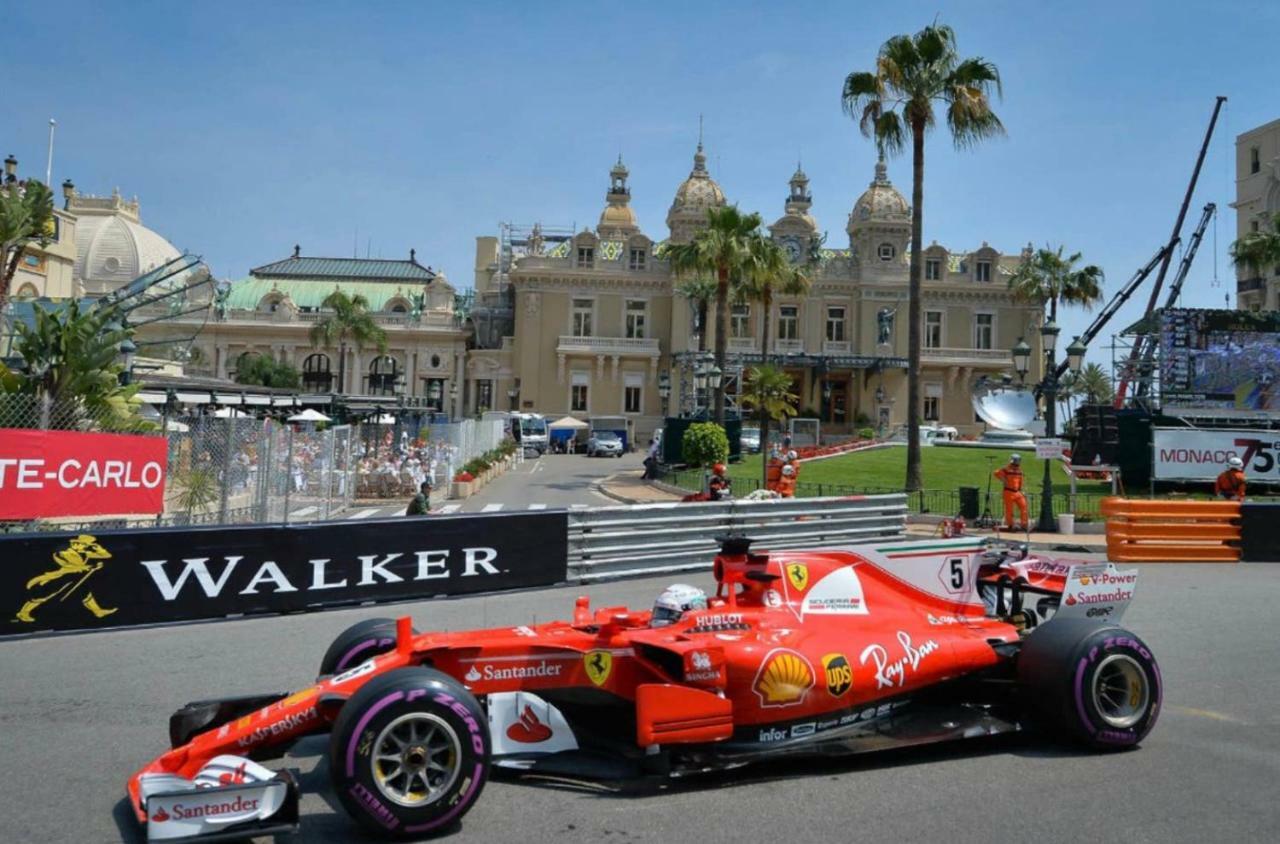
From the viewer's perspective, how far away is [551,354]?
68.6m

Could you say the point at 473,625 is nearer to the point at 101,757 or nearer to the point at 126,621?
the point at 126,621

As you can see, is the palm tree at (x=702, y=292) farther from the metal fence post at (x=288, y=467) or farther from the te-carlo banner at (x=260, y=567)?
the te-carlo banner at (x=260, y=567)

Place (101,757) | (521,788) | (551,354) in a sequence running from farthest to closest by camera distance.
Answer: (551,354)
(101,757)
(521,788)

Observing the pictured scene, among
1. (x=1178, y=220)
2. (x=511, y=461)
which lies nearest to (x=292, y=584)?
(x=511, y=461)

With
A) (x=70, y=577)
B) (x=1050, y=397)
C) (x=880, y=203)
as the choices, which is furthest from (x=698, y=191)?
(x=70, y=577)

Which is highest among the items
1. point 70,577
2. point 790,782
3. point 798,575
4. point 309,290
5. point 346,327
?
point 309,290

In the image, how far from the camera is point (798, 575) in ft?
21.2

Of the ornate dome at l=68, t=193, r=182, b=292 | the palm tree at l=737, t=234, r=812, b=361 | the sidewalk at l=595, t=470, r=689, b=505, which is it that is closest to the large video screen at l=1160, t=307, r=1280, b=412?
the palm tree at l=737, t=234, r=812, b=361

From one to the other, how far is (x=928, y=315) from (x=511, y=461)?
1419 inches

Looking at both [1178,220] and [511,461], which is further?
[1178,220]

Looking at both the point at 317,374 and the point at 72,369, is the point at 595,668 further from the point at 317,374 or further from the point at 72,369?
the point at 317,374

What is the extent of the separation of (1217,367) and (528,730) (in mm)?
34764

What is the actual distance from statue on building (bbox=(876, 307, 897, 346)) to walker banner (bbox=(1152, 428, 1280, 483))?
139 feet

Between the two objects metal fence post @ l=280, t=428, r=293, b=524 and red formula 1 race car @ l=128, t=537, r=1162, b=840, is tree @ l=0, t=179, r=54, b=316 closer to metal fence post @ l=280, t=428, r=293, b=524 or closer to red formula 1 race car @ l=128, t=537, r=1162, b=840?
metal fence post @ l=280, t=428, r=293, b=524
